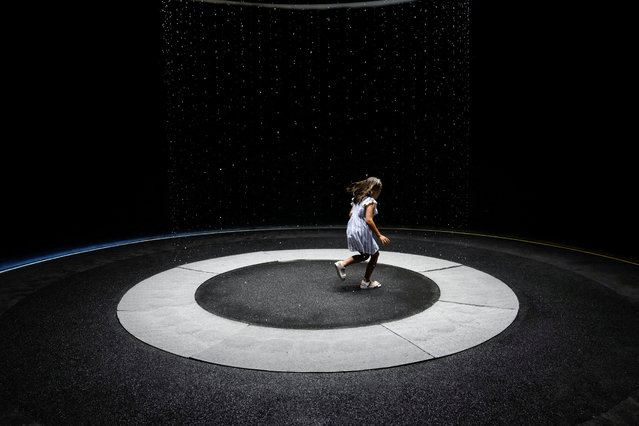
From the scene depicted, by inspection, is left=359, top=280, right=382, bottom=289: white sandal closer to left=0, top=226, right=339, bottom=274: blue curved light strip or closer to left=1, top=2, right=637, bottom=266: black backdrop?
left=1, top=2, right=637, bottom=266: black backdrop

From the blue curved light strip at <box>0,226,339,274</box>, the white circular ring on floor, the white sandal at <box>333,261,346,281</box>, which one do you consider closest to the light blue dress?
the white sandal at <box>333,261,346,281</box>

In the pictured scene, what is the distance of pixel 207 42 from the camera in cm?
975

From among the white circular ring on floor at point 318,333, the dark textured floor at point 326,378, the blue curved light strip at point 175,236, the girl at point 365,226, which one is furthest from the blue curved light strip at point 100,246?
the girl at point 365,226

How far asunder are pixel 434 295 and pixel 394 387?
92.1 inches

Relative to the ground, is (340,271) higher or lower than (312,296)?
higher

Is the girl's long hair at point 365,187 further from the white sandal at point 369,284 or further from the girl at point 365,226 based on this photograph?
the white sandal at point 369,284

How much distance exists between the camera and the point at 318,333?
3.96 m

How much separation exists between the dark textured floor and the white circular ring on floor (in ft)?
0.41

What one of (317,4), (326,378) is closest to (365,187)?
(326,378)

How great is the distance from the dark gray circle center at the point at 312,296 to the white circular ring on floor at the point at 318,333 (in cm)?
15

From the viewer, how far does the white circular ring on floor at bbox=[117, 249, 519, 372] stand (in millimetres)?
3438

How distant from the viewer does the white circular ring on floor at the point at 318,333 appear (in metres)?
3.44

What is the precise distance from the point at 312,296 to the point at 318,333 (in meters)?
1.18

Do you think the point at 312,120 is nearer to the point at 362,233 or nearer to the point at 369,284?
the point at 362,233
